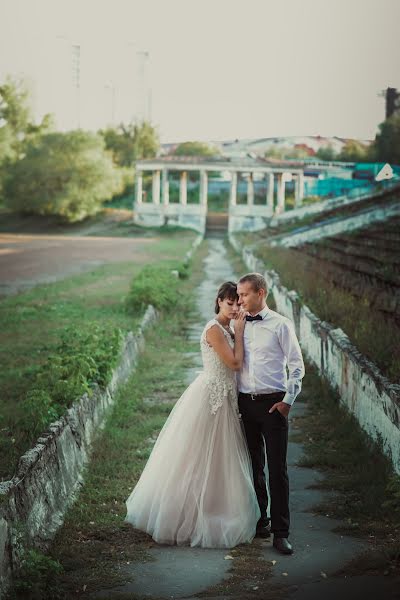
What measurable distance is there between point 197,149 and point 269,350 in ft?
373

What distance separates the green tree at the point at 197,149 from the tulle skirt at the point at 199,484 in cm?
10984

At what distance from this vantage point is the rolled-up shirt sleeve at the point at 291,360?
5488 millimetres

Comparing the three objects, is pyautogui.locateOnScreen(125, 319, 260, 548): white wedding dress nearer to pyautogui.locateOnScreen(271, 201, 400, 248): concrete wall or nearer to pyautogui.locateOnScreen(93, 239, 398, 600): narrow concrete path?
pyautogui.locateOnScreen(93, 239, 398, 600): narrow concrete path

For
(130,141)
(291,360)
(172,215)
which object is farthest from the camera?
(130,141)

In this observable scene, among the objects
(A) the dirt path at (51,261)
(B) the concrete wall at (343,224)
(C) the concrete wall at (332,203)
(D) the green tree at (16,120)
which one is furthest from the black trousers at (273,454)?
(D) the green tree at (16,120)

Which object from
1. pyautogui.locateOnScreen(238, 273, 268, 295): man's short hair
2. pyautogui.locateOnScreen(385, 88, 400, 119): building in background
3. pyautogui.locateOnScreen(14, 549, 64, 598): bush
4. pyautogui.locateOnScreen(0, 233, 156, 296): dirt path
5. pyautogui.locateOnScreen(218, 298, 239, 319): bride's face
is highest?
pyautogui.locateOnScreen(385, 88, 400, 119): building in background

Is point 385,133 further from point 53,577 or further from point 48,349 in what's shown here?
point 53,577

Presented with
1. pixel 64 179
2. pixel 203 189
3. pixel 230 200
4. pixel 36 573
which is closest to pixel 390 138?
pixel 36 573

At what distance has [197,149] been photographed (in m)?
117

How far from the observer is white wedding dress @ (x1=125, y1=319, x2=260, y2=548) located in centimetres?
562

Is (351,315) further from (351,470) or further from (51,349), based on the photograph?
(351,470)

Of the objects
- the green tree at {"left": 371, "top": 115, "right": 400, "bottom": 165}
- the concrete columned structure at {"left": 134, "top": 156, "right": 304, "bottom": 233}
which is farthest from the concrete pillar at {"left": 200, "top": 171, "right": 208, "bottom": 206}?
the green tree at {"left": 371, "top": 115, "right": 400, "bottom": 165}

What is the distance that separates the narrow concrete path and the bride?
0.15 metres

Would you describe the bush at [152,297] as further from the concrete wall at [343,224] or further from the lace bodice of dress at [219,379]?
the concrete wall at [343,224]
